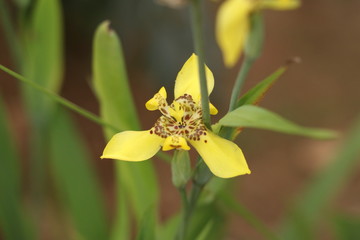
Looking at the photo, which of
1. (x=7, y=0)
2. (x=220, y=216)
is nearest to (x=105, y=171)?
(x=7, y=0)

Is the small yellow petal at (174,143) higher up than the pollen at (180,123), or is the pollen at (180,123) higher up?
the pollen at (180,123)

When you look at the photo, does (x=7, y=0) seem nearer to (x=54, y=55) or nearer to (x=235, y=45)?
(x=54, y=55)

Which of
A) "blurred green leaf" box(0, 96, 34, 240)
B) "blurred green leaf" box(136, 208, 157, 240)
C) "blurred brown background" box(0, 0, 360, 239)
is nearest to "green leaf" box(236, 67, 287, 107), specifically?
"blurred green leaf" box(136, 208, 157, 240)

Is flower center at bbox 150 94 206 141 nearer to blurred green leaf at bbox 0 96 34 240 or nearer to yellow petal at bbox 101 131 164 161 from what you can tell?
yellow petal at bbox 101 131 164 161

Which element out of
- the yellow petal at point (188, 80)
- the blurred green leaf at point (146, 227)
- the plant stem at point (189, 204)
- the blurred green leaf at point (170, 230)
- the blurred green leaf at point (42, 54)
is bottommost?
the blurred green leaf at point (170, 230)

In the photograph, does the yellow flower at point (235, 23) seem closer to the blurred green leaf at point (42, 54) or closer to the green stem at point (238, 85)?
the green stem at point (238, 85)

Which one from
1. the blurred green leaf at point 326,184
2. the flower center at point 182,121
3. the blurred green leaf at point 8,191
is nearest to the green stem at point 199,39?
the flower center at point 182,121

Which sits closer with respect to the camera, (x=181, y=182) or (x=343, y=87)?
(x=181, y=182)
